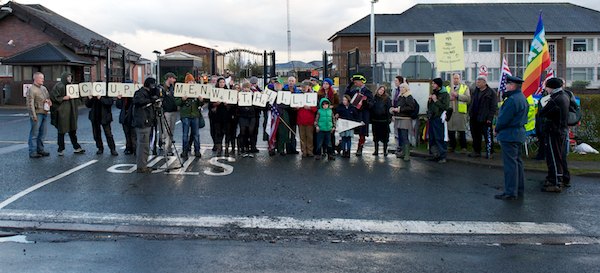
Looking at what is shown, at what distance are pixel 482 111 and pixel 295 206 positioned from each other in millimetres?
5963

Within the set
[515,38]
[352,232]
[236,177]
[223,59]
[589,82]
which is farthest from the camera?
[515,38]

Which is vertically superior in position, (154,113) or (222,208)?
(154,113)

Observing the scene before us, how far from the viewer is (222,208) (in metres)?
8.19

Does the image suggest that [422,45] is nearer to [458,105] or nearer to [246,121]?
[458,105]

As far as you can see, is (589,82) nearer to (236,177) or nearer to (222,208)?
(236,177)

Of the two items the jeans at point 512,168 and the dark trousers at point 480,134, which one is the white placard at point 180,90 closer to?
the dark trousers at point 480,134

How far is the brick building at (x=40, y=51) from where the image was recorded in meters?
34.8

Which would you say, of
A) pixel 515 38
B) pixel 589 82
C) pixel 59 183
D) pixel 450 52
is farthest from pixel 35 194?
pixel 515 38

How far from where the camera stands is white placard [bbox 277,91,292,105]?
13008mm

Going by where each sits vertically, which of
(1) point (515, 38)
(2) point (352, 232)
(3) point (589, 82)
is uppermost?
(1) point (515, 38)

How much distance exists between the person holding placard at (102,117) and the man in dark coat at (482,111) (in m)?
8.19

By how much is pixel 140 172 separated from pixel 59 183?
5.00 feet

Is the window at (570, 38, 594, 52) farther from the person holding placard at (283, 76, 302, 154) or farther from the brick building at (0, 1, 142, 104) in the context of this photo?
the person holding placard at (283, 76, 302, 154)

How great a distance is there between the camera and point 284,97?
42.9ft
